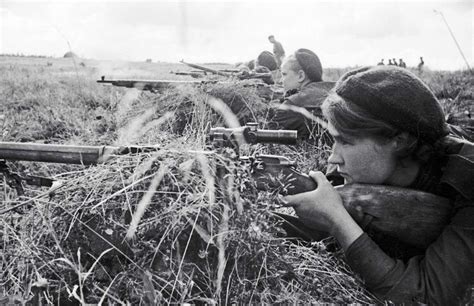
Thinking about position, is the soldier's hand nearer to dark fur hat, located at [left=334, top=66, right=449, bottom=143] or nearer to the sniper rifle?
the sniper rifle

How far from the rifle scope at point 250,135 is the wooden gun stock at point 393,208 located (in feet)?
0.65

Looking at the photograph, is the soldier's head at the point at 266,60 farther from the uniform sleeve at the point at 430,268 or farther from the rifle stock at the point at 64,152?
the uniform sleeve at the point at 430,268

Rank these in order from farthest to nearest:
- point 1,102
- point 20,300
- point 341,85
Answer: point 1,102, point 341,85, point 20,300

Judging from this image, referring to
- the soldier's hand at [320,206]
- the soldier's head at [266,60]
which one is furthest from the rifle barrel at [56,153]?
the soldier's head at [266,60]

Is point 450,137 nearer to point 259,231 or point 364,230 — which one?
point 364,230

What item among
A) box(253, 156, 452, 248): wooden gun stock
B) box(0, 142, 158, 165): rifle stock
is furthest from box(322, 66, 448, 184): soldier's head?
box(0, 142, 158, 165): rifle stock

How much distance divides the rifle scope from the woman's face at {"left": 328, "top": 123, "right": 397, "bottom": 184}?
30 cm

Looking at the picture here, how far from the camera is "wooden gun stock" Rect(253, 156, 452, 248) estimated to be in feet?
7.14

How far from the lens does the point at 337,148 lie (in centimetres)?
250

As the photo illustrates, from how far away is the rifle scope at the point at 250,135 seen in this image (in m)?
2.30

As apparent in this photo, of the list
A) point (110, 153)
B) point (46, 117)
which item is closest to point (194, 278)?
→ point (110, 153)

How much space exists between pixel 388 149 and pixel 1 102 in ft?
32.9

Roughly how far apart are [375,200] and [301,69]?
5.28m

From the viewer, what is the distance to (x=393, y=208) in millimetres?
2215
